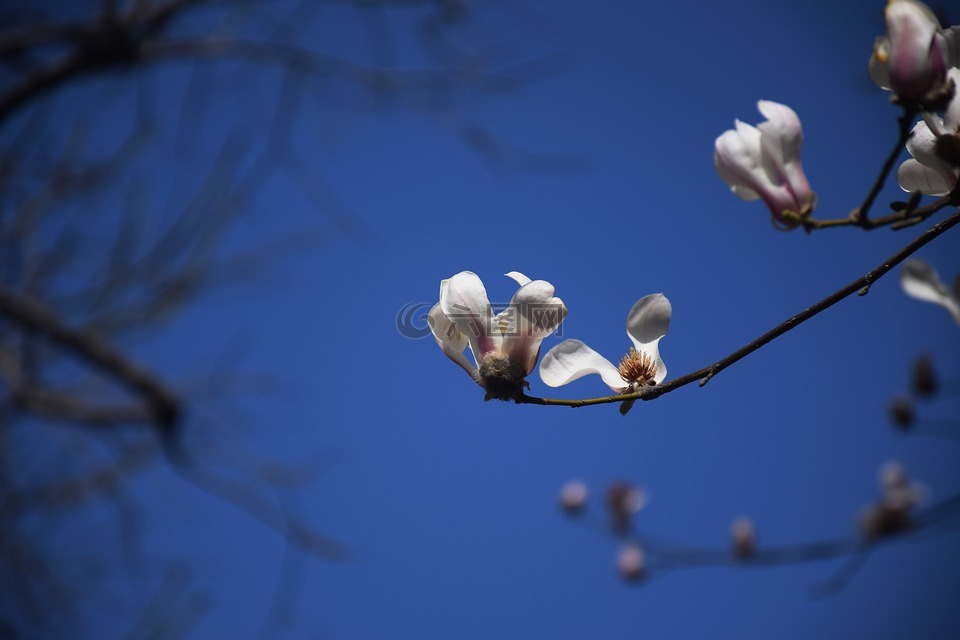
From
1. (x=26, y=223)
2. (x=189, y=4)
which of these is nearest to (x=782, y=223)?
(x=189, y=4)

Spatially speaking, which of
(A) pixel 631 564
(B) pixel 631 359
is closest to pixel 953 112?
(B) pixel 631 359

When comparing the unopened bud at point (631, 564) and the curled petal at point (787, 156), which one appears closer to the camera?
the curled petal at point (787, 156)

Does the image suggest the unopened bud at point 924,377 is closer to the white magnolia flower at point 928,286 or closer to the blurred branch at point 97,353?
the white magnolia flower at point 928,286

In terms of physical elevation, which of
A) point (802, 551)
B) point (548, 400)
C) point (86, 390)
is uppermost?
point (548, 400)

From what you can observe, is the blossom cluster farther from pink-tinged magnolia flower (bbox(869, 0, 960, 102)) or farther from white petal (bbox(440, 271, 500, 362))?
Answer: white petal (bbox(440, 271, 500, 362))

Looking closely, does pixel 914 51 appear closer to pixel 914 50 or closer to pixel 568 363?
pixel 914 50

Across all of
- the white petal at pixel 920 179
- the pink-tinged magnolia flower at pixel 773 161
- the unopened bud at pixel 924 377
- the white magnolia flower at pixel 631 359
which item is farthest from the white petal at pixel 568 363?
the unopened bud at pixel 924 377

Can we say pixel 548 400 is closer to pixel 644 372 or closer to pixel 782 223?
pixel 644 372
